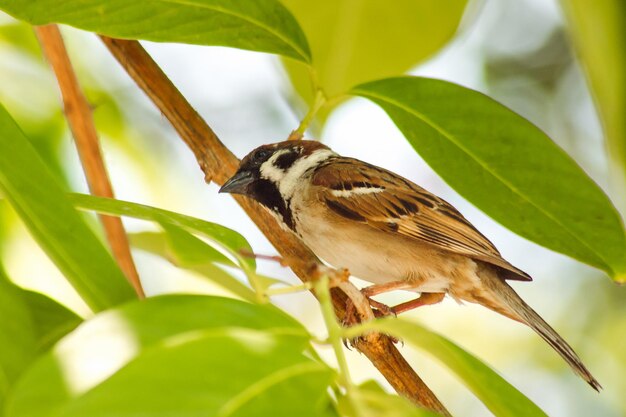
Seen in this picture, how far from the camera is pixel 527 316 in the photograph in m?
2.45

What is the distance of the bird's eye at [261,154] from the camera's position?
264 centimetres

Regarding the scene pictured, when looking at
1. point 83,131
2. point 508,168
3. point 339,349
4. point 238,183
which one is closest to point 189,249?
point 339,349

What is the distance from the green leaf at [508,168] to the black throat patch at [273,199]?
3.05 feet

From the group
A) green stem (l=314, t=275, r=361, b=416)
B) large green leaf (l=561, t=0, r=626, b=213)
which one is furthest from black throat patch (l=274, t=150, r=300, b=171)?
green stem (l=314, t=275, r=361, b=416)

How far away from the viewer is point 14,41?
2.72m

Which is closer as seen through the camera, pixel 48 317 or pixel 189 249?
pixel 189 249

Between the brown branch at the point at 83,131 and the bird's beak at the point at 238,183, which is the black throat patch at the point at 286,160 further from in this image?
the brown branch at the point at 83,131

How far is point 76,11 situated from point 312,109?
655 mm

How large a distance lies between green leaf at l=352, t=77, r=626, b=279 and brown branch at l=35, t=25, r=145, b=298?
Result: 69 cm

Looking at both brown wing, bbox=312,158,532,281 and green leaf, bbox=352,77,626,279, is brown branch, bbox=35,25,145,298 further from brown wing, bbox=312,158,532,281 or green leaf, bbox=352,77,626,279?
brown wing, bbox=312,158,532,281

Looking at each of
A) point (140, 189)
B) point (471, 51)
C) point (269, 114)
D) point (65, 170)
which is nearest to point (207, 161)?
point (65, 170)

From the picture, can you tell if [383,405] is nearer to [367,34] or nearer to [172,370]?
[172,370]

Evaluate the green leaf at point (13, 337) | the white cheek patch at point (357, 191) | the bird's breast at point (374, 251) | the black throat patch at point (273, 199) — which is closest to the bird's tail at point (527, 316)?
the bird's breast at point (374, 251)

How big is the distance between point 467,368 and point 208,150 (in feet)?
3.28
